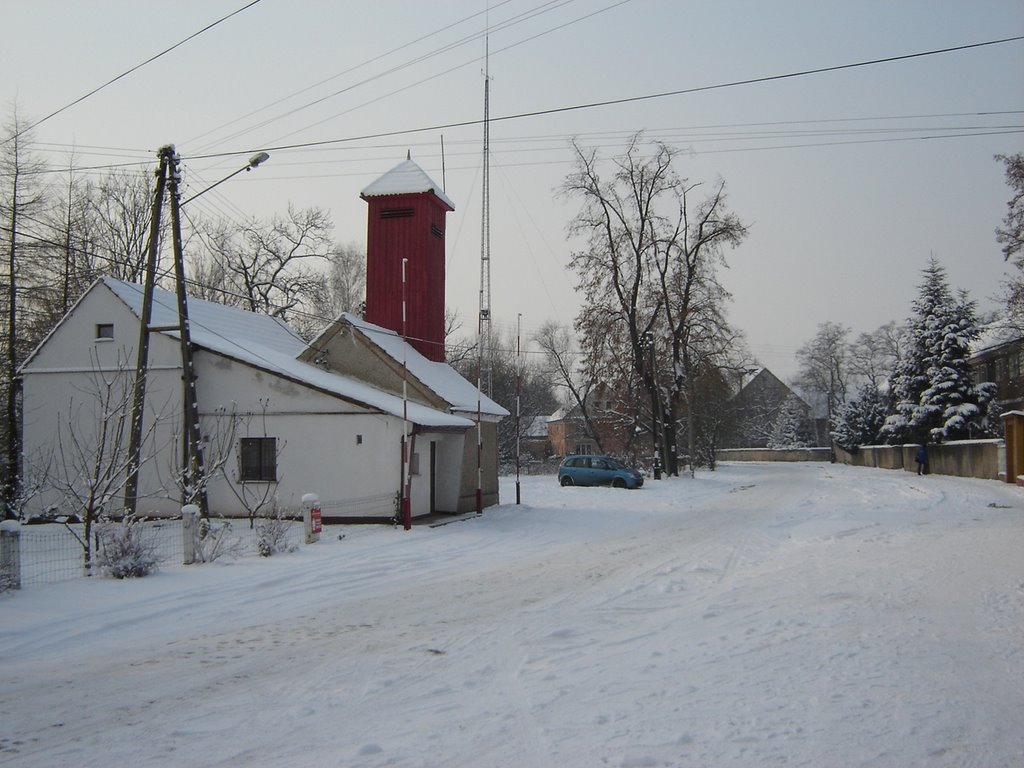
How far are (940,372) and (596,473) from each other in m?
22.4

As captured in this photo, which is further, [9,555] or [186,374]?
[186,374]

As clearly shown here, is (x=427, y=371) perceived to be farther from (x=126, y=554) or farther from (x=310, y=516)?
(x=126, y=554)

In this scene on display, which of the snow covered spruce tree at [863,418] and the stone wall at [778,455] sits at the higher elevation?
the snow covered spruce tree at [863,418]

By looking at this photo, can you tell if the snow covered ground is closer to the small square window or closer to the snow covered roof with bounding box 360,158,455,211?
the small square window

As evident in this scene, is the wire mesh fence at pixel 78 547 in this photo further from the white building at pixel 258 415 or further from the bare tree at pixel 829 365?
the bare tree at pixel 829 365

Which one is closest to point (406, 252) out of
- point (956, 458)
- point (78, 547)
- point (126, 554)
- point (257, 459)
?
point (257, 459)

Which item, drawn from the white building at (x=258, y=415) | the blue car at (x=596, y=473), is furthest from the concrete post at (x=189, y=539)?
the blue car at (x=596, y=473)

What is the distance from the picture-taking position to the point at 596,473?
114 feet

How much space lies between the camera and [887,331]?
8344 centimetres

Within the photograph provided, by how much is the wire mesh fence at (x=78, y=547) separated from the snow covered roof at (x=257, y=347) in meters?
3.52

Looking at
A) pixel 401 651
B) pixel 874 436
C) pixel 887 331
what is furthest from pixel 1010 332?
pixel 401 651

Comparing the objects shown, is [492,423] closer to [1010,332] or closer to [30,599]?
[30,599]

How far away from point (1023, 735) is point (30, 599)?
1001cm

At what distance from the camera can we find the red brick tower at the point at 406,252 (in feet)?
87.3
